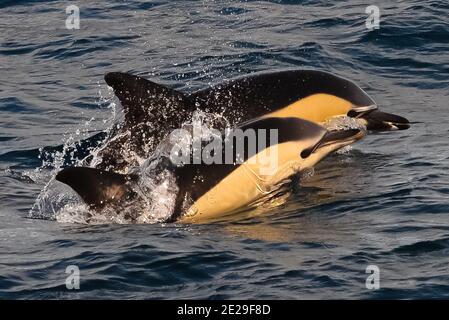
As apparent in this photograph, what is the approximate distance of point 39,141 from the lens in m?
15.1

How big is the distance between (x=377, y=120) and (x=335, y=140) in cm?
→ 153

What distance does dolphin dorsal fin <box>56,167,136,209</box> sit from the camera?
1084cm

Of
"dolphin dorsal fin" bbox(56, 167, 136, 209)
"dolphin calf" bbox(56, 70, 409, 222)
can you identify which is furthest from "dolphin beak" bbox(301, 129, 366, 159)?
"dolphin dorsal fin" bbox(56, 167, 136, 209)

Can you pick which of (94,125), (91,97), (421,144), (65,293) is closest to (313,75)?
(421,144)

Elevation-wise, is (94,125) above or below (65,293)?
above

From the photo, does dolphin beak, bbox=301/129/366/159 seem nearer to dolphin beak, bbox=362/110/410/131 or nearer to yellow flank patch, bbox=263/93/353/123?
yellow flank patch, bbox=263/93/353/123

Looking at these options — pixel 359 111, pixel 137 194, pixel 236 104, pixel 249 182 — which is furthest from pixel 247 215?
pixel 359 111

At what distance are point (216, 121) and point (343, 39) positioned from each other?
270 inches

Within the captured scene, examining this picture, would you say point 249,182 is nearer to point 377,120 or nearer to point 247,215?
point 247,215

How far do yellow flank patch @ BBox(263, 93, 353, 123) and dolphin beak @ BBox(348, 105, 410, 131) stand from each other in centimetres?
14

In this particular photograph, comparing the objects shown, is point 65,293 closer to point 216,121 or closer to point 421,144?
point 216,121

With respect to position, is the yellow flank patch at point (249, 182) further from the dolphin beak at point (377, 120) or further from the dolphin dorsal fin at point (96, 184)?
the dolphin beak at point (377, 120)

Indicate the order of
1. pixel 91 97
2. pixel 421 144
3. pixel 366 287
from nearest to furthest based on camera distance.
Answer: pixel 366 287 → pixel 421 144 → pixel 91 97

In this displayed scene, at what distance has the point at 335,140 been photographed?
1270 centimetres
